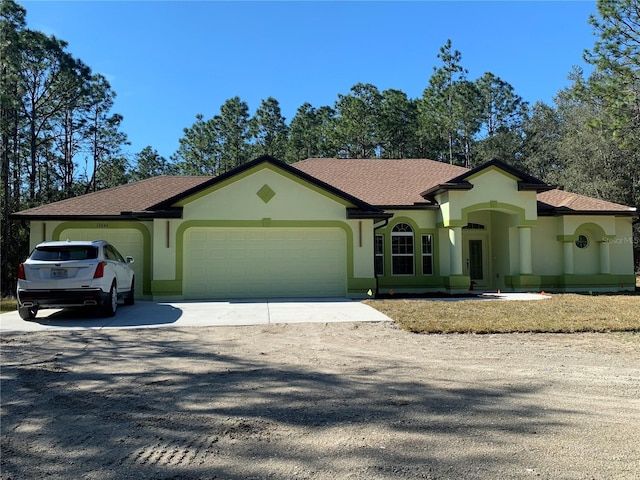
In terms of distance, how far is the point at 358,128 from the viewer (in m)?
40.2

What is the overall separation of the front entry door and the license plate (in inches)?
625

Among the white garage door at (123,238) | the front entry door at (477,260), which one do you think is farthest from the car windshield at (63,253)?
the front entry door at (477,260)

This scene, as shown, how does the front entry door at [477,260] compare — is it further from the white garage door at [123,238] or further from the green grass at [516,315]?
the white garage door at [123,238]

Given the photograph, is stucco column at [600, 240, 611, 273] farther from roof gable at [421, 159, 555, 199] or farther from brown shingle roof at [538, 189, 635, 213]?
roof gable at [421, 159, 555, 199]

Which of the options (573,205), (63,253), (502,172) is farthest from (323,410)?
(573,205)

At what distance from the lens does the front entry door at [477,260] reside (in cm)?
2084

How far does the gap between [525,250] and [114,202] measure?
16.1 meters

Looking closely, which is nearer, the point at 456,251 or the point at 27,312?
the point at 27,312

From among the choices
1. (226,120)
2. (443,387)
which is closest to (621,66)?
(443,387)

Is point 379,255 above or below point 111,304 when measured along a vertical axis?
above

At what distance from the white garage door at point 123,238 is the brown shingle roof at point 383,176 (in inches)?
332

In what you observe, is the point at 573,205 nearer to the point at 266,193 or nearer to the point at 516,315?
the point at 516,315

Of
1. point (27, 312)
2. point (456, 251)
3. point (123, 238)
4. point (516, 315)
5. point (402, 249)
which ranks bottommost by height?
point (516, 315)

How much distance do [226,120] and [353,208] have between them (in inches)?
1365
